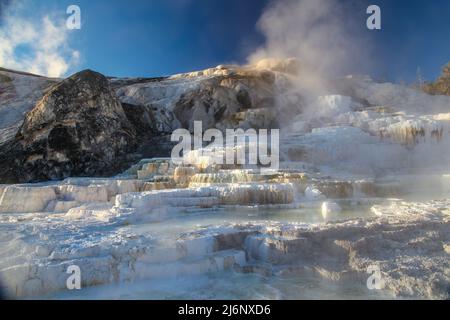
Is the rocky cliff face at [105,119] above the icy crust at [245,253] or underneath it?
above

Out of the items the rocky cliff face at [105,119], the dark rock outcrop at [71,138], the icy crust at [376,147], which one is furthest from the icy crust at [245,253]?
the rocky cliff face at [105,119]

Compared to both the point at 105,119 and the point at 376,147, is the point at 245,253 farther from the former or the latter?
the point at 105,119

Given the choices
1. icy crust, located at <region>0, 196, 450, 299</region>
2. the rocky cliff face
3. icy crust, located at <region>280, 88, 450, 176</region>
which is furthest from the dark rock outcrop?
icy crust, located at <region>0, 196, 450, 299</region>

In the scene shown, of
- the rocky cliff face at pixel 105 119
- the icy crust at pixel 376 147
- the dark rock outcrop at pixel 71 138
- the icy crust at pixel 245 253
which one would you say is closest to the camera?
the icy crust at pixel 245 253

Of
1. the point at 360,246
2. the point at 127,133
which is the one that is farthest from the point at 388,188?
the point at 127,133

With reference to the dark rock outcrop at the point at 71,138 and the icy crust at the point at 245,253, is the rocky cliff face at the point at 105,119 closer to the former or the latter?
the dark rock outcrop at the point at 71,138
